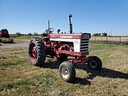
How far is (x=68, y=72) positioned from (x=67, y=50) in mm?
1379

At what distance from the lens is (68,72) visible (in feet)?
10.8

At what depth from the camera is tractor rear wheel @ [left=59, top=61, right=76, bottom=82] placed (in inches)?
125

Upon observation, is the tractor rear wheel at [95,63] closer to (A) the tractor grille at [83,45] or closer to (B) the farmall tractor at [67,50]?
(B) the farmall tractor at [67,50]

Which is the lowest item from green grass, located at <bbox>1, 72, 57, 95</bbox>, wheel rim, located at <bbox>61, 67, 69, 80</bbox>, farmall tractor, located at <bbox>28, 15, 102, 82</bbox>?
green grass, located at <bbox>1, 72, 57, 95</bbox>

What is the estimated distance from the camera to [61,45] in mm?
4836

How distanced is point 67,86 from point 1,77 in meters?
2.37

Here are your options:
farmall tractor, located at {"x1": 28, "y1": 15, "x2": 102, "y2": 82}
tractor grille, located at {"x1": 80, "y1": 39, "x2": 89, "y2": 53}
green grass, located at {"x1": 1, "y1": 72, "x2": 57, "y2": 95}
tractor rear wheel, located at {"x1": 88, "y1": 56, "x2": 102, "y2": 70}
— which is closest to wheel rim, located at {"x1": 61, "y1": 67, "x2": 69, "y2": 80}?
farmall tractor, located at {"x1": 28, "y1": 15, "x2": 102, "y2": 82}

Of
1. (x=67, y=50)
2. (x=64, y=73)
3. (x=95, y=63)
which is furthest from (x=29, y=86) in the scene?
(x=95, y=63)

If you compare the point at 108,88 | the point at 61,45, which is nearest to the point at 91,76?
the point at 108,88

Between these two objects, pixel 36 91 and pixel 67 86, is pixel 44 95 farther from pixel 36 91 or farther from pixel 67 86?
pixel 67 86

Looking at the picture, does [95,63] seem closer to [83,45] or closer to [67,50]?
[83,45]

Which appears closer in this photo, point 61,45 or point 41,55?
point 41,55

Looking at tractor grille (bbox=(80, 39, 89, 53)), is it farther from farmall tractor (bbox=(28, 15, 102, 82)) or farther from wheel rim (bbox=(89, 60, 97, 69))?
wheel rim (bbox=(89, 60, 97, 69))

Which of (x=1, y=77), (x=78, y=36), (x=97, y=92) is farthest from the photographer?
(x=78, y=36)
